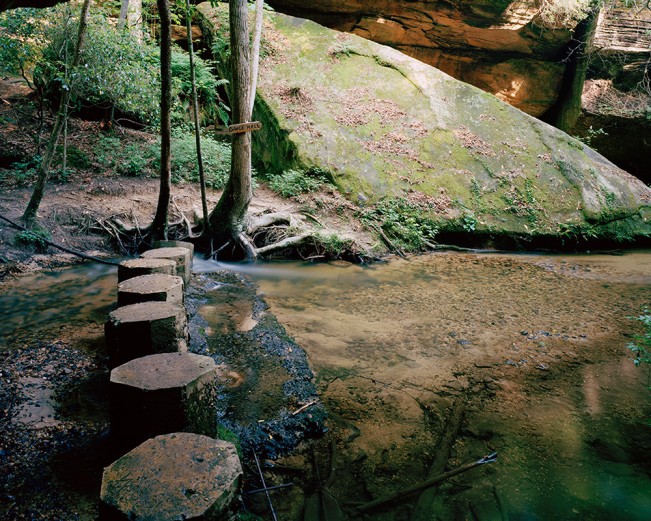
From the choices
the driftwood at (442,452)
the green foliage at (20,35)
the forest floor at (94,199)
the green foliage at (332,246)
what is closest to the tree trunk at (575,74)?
the forest floor at (94,199)

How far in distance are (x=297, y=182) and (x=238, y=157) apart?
10.5 ft

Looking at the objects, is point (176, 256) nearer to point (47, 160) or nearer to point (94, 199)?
point (47, 160)

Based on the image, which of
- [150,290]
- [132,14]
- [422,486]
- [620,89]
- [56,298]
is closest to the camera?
[422,486]

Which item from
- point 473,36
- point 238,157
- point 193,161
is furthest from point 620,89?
point 238,157

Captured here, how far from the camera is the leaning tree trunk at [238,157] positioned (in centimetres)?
718

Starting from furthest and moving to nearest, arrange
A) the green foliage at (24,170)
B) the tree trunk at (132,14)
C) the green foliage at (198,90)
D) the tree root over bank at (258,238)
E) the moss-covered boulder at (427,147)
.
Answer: the green foliage at (198,90) < the tree trunk at (132,14) < the moss-covered boulder at (427,147) < the green foliage at (24,170) < the tree root over bank at (258,238)

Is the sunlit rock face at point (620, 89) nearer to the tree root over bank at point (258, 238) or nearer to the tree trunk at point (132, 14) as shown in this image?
the tree root over bank at point (258, 238)

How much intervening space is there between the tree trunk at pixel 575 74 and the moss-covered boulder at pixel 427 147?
17.5ft

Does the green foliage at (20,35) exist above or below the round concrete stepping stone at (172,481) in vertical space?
above

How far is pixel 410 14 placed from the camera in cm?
1623

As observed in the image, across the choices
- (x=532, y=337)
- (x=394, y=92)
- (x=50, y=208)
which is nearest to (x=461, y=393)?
(x=532, y=337)

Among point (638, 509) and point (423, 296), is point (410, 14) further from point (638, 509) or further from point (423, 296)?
point (638, 509)

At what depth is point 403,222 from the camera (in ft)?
33.9

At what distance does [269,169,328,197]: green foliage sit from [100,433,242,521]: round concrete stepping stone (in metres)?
9.12
